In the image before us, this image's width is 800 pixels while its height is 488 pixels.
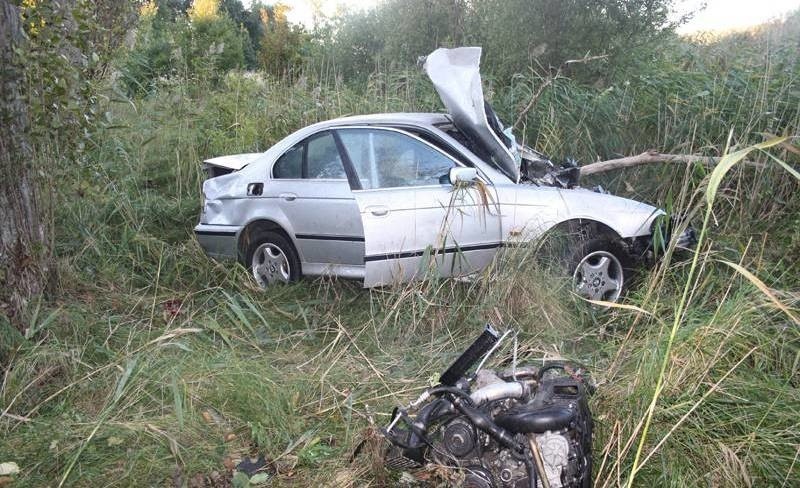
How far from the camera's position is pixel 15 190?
4.85 meters

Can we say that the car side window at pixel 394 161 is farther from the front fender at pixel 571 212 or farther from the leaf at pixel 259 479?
the leaf at pixel 259 479

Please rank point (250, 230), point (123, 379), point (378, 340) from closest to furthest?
point (123, 379) → point (378, 340) → point (250, 230)

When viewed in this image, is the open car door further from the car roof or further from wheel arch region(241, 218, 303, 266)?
wheel arch region(241, 218, 303, 266)

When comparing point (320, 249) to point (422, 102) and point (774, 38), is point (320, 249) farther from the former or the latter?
point (774, 38)

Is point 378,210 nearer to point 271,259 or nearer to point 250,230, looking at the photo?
point 271,259

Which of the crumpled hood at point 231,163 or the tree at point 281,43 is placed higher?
the tree at point 281,43

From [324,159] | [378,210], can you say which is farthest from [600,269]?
[324,159]

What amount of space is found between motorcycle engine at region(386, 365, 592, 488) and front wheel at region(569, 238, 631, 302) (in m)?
2.34

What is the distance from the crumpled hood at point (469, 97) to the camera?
19.4ft

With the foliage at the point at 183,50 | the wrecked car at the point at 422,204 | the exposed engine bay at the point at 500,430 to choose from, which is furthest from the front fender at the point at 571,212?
the foliage at the point at 183,50

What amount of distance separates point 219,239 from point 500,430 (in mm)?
4297

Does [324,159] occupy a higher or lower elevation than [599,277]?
higher

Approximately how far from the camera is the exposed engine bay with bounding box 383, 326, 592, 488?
3039 mm

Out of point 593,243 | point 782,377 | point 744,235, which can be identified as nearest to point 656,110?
point 744,235
